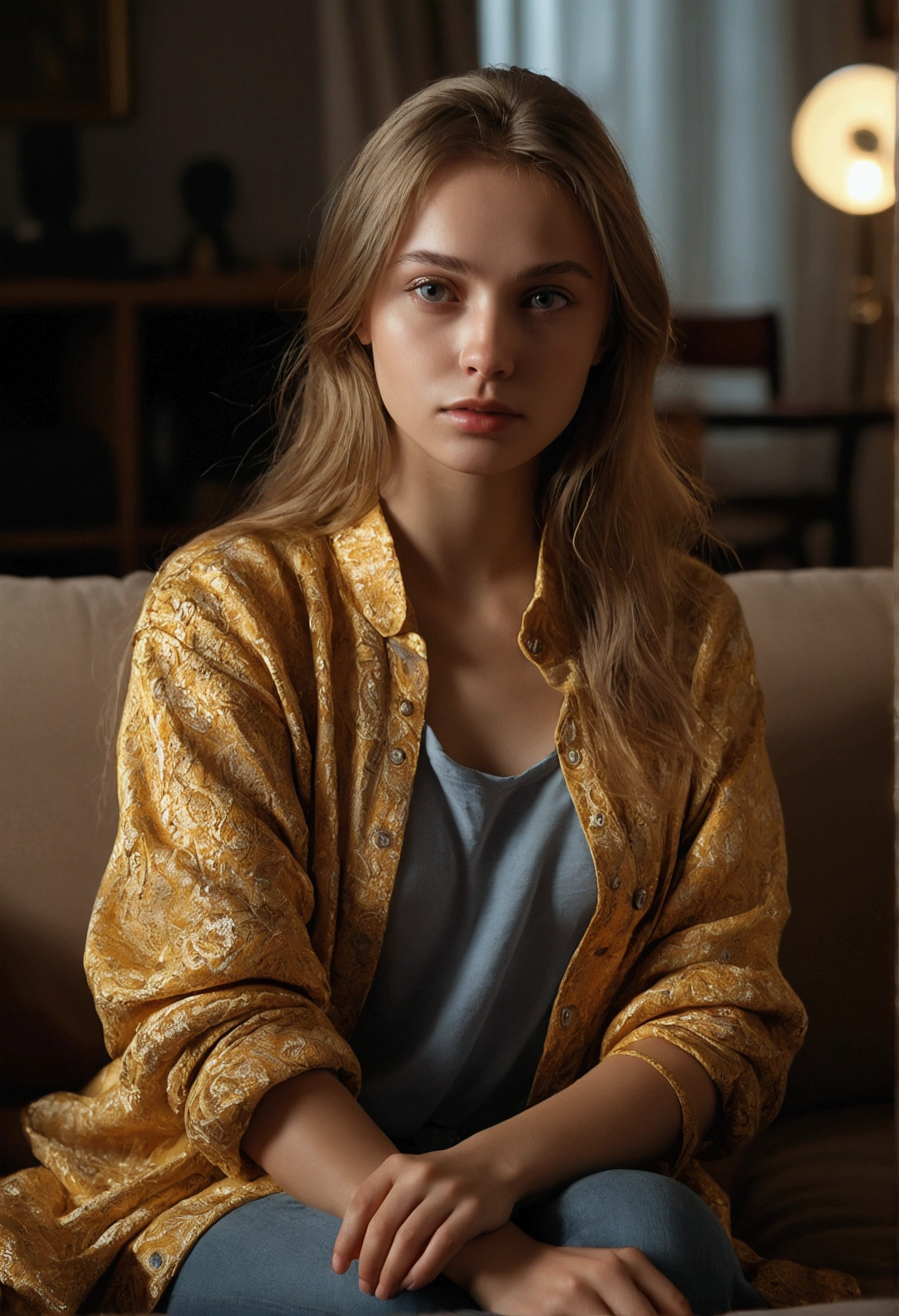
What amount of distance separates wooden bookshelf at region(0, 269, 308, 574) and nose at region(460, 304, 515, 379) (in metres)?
2.57

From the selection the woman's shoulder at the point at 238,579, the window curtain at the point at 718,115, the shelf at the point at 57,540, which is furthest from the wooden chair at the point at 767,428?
the woman's shoulder at the point at 238,579

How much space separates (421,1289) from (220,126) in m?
3.77

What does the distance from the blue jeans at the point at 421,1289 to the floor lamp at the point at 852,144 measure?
12.2 feet

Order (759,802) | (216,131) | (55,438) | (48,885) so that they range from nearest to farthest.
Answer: (759,802)
(48,885)
(55,438)
(216,131)

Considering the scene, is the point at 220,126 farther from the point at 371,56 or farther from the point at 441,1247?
the point at 441,1247

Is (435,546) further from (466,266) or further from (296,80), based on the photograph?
(296,80)

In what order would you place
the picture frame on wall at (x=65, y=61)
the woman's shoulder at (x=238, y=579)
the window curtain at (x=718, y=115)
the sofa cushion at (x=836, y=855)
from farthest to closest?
the window curtain at (x=718, y=115) → the picture frame on wall at (x=65, y=61) → the sofa cushion at (x=836, y=855) → the woman's shoulder at (x=238, y=579)

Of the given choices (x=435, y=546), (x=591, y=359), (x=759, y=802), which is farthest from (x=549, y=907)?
(x=591, y=359)

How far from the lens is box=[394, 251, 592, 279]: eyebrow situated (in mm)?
1013

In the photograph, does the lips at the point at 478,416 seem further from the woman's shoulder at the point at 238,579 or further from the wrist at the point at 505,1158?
the wrist at the point at 505,1158

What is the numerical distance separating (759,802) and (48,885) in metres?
0.61

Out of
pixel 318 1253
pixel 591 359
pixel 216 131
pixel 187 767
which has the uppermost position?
pixel 216 131

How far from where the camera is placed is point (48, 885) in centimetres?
125

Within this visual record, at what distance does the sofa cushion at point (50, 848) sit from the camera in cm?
124
